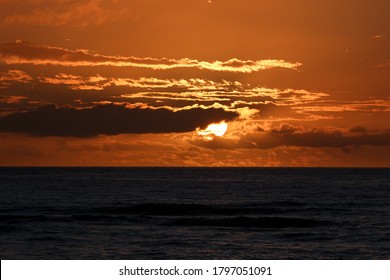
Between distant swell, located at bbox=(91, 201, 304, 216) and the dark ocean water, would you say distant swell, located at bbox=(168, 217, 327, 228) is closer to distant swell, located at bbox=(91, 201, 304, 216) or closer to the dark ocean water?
the dark ocean water

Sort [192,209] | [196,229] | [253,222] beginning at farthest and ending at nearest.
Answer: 1. [192,209]
2. [253,222]
3. [196,229]

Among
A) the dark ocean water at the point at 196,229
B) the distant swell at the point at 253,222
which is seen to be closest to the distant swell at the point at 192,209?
the dark ocean water at the point at 196,229

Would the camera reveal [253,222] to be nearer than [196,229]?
No

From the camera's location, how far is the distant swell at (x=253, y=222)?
60562mm

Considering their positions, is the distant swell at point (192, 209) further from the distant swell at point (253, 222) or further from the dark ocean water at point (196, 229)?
the distant swell at point (253, 222)

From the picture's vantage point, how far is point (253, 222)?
62875mm

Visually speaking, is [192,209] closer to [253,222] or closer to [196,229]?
[253,222]

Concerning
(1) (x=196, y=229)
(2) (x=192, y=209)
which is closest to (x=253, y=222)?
(1) (x=196, y=229)

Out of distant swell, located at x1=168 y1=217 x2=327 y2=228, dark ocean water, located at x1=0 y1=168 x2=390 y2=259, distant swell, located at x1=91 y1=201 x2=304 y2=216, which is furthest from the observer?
distant swell, located at x1=91 y1=201 x2=304 y2=216

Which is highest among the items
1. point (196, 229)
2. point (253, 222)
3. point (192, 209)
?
point (192, 209)

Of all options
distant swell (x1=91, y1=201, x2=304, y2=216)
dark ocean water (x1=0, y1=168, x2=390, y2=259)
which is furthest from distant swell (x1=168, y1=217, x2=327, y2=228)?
distant swell (x1=91, y1=201, x2=304, y2=216)

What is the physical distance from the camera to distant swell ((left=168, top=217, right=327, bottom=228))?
2384 inches
